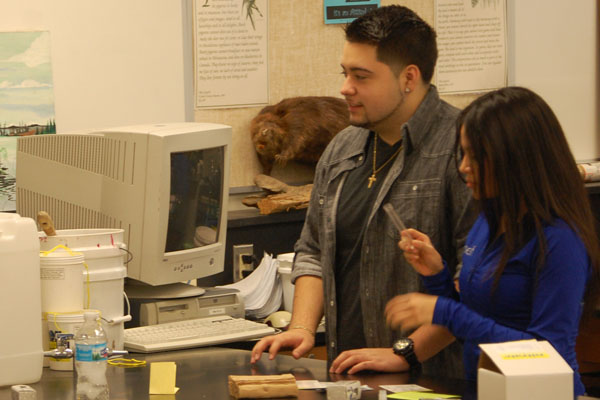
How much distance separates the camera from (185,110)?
383 cm

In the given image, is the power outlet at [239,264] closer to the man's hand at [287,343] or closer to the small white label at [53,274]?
the man's hand at [287,343]

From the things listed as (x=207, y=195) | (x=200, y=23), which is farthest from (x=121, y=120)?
(x=207, y=195)

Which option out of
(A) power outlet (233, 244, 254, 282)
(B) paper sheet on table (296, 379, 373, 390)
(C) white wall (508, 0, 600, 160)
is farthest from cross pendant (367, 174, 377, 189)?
(C) white wall (508, 0, 600, 160)

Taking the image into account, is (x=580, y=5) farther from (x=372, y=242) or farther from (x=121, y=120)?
(x=372, y=242)

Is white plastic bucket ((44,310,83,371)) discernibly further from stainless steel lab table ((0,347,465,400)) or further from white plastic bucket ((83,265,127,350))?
white plastic bucket ((83,265,127,350))

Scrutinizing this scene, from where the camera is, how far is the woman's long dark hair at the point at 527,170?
1.84 meters

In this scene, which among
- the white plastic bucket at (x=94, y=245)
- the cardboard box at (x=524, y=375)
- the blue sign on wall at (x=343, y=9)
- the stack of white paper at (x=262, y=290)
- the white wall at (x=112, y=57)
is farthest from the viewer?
the blue sign on wall at (x=343, y=9)

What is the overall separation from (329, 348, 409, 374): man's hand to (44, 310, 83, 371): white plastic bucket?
2.00 ft

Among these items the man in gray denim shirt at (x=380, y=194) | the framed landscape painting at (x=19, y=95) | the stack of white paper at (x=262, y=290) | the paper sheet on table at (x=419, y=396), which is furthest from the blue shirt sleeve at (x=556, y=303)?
the framed landscape painting at (x=19, y=95)

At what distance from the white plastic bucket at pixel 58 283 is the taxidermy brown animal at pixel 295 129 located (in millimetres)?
1732

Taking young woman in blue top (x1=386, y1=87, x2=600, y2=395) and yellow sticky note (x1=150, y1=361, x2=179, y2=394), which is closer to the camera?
young woman in blue top (x1=386, y1=87, x2=600, y2=395)

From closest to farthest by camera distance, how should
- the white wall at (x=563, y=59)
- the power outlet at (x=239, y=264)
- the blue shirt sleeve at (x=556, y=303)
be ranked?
the blue shirt sleeve at (x=556, y=303)
the power outlet at (x=239, y=264)
the white wall at (x=563, y=59)

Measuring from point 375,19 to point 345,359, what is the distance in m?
0.90

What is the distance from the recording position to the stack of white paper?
3250mm
